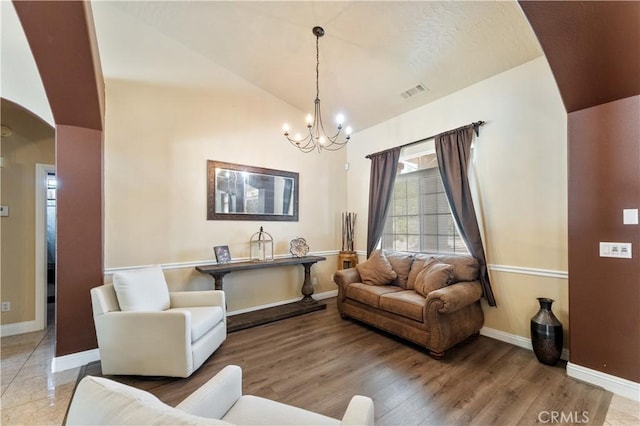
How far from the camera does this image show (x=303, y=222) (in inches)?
178

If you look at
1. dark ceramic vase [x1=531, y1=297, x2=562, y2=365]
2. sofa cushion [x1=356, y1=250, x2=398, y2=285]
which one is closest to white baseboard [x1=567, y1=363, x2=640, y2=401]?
dark ceramic vase [x1=531, y1=297, x2=562, y2=365]

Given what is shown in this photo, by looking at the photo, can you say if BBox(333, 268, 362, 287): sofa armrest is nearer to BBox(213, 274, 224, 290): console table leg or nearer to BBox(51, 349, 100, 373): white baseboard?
BBox(213, 274, 224, 290): console table leg

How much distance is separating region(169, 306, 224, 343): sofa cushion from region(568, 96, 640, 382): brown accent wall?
3308 millimetres

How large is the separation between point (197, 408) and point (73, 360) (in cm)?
246

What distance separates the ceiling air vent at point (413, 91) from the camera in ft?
11.3

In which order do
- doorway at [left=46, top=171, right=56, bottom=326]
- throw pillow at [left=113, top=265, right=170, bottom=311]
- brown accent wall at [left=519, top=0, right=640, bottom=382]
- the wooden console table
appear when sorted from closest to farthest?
brown accent wall at [left=519, top=0, right=640, bottom=382], throw pillow at [left=113, top=265, right=170, bottom=311], the wooden console table, doorway at [left=46, top=171, right=56, bottom=326]

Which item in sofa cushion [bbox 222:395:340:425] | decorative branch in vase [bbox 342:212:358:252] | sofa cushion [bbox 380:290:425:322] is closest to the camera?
sofa cushion [bbox 222:395:340:425]

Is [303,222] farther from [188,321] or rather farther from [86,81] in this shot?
[86,81]

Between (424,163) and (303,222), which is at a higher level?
(424,163)

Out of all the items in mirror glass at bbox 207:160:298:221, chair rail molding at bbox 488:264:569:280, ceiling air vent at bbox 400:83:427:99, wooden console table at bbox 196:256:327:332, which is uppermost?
ceiling air vent at bbox 400:83:427:99

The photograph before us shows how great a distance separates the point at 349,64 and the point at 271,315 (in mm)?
3504

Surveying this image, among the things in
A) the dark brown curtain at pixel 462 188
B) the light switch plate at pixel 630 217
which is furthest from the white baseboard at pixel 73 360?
the light switch plate at pixel 630 217

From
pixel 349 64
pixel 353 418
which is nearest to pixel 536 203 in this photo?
pixel 349 64

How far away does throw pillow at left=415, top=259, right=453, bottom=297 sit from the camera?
287 centimetres
